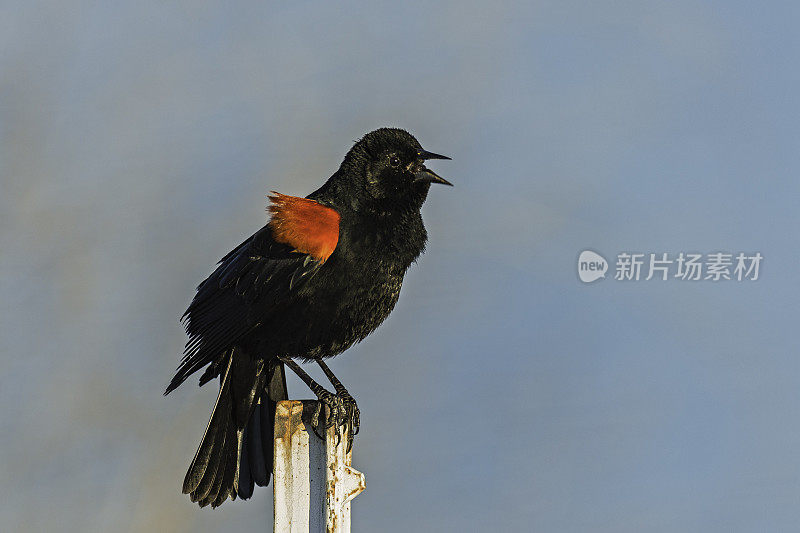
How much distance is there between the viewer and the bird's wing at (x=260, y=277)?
3.91 meters

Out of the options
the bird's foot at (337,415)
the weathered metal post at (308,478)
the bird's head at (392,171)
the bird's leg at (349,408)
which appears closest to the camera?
the weathered metal post at (308,478)

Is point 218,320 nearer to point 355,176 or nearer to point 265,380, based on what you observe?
point 265,380

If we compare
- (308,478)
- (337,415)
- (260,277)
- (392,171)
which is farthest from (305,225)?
(308,478)

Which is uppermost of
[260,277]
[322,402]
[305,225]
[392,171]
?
[392,171]

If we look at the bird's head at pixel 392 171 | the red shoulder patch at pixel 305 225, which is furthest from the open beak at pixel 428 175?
the red shoulder patch at pixel 305 225

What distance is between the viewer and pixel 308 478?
3.12 m

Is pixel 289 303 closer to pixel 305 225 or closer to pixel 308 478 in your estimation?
pixel 305 225

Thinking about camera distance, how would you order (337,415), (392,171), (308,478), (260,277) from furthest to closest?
(392,171)
(260,277)
(337,415)
(308,478)

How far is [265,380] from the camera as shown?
164 inches

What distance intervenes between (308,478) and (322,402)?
27 centimetres

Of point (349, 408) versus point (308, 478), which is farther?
point (349, 408)

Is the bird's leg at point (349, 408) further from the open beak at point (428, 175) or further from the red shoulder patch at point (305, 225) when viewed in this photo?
the open beak at point (428, 175)

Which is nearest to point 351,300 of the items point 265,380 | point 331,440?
point 265,380

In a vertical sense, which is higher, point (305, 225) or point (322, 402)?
point (305, 225)
